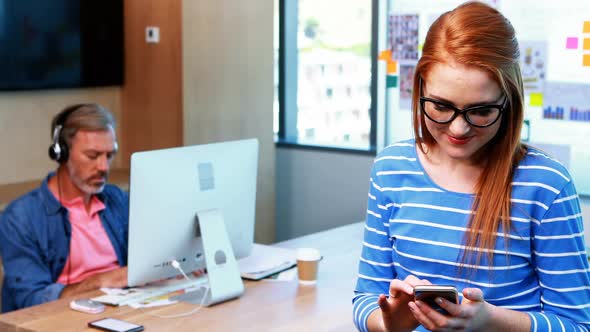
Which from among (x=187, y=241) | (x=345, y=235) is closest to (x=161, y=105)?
(x=345, y=235)

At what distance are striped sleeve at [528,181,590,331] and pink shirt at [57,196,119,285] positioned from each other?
1675mm

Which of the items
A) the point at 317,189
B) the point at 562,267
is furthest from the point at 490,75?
the point at 317,189

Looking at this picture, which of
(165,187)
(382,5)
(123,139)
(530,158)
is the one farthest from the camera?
(123,139)

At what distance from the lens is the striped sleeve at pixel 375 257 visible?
1.47 metres

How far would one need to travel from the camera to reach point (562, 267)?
132cm

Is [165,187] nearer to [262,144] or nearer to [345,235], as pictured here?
[345,235]

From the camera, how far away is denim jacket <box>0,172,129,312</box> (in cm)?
244

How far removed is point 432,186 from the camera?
142 cm

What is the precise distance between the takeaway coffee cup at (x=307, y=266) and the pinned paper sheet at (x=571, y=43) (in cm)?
170

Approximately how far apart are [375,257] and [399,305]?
127 mm

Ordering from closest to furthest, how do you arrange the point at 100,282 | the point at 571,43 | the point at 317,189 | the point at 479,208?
the point at 479,208
the point at 100,282
the point at 571,43
the point at 317,189

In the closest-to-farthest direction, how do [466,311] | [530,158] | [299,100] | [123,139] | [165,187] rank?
[466,311]
[530,158]
[165,187]
[123,139]
[299,100]

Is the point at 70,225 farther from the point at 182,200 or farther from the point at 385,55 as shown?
the point at 385,55

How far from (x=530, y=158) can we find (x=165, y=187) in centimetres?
114
